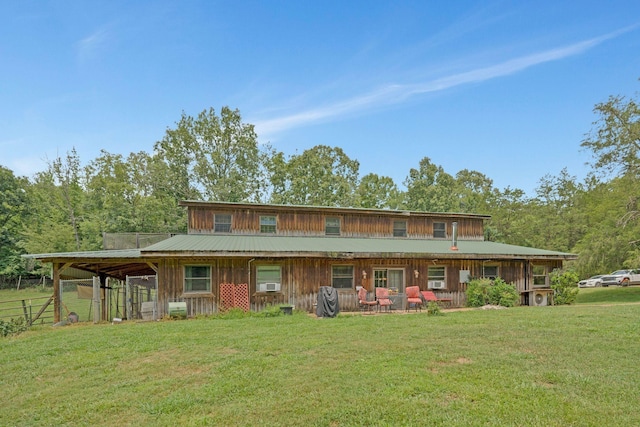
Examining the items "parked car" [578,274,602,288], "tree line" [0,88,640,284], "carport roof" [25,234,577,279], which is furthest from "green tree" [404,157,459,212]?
"carport roof" [25,234,577,279]

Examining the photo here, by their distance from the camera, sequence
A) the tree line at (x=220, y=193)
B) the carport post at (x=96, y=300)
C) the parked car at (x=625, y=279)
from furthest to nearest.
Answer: the tree line at (x=220, y=193) → the parked car at (x=625, y=279) → the carport post at (x=96, y=300)

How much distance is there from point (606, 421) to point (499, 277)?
496 inches

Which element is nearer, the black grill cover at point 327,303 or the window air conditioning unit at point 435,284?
the black grill cover at point 327,303

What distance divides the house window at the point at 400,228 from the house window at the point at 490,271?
14.6 ft

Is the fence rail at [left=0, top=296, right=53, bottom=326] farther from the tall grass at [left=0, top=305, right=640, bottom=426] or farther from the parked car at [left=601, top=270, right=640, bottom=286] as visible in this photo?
the parked car at [left=601, top=270, right=640, bottom=286]

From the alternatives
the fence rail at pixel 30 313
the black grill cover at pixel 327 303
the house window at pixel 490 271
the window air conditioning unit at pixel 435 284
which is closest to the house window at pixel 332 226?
the window air conditioning unit at pixel 435 284

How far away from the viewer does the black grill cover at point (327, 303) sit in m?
12.3

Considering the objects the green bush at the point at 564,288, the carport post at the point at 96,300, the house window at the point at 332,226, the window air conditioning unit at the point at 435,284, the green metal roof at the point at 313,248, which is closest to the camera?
the carport post at the point at 96,300

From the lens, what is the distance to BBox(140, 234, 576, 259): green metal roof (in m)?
12.8

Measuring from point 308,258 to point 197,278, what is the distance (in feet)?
14.0

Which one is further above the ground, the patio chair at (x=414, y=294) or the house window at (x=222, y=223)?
the house window at (x=222, y=223)

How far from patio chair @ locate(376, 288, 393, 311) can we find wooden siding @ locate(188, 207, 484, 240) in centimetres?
468

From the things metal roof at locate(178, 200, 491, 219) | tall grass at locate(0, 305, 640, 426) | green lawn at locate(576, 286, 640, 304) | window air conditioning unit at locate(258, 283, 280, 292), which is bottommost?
green lawn at locate(576, 286, 640, 304)

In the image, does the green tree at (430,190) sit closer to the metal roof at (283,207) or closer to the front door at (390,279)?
the metal roof at (283,207)
